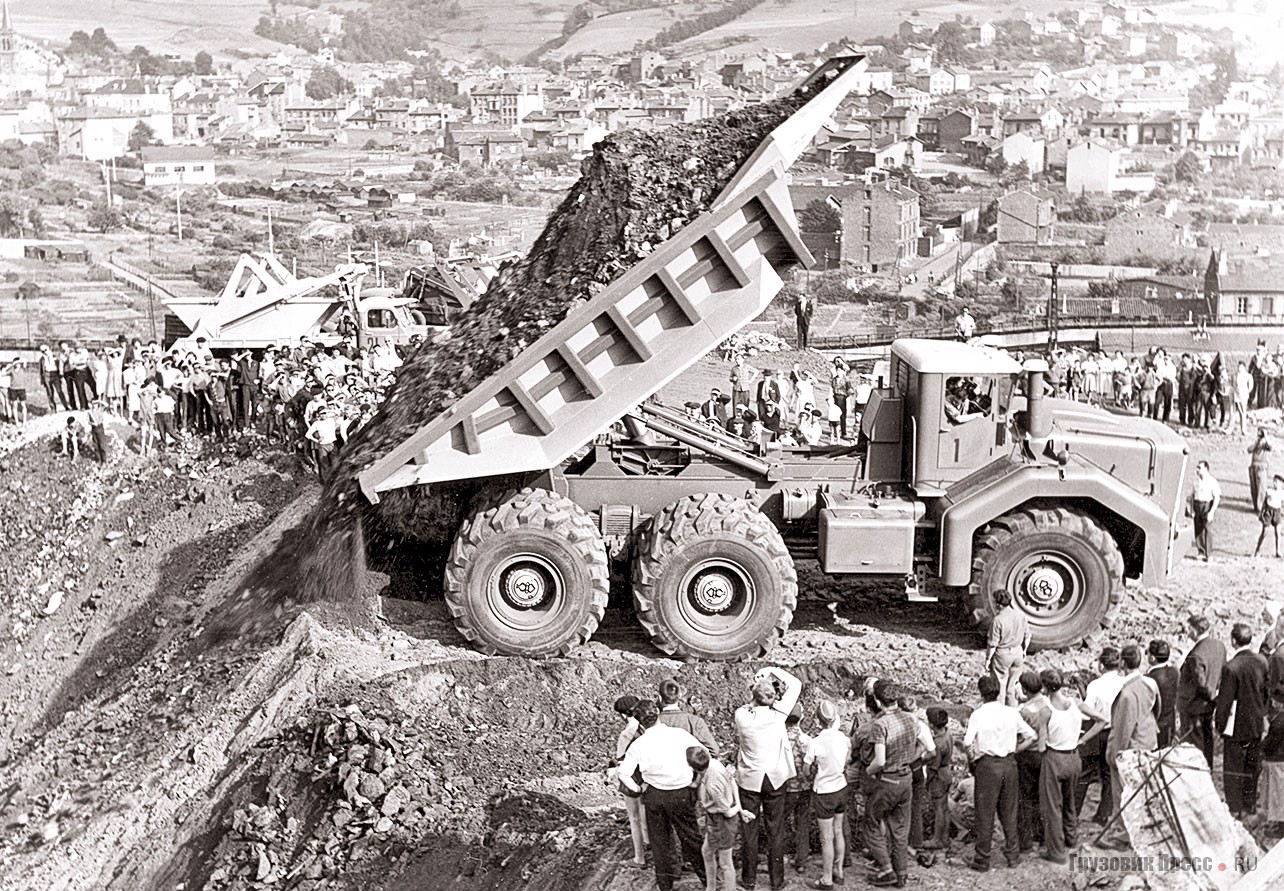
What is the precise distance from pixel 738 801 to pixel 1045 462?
410 centimetres

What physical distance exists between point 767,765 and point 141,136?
273ft

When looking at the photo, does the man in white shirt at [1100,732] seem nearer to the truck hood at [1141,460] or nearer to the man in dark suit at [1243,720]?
the man in dark suit at [1243,720]

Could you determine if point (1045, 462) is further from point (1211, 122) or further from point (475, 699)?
point (1211, 122)

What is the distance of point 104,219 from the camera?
207ft

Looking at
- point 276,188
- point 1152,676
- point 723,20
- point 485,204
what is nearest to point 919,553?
point 1152,676

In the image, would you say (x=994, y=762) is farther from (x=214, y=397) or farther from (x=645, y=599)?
(x=214, y=397)

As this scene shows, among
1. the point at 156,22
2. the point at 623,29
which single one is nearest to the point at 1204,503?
the point at 623,29

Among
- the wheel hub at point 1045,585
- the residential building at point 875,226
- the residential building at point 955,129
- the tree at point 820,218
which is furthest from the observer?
the residential building at point 955,129

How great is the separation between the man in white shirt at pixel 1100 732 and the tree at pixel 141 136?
8021 centimetres

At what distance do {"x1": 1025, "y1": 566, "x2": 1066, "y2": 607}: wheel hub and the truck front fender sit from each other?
0.43 metres

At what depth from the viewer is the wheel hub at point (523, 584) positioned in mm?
9523

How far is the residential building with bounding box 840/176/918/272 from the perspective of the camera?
54156 mm

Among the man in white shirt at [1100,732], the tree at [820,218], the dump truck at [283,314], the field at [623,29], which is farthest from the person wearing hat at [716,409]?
the field at [623,29]

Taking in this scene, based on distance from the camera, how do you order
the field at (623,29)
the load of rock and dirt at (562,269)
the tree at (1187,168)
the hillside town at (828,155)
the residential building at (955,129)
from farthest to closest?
1. the field at (623,29)
2. the residential building at (955,129)
3. the tree at (1187,168)
4. the hillside town at (828,155)
5. the load of rock and dirt at (562,269)
